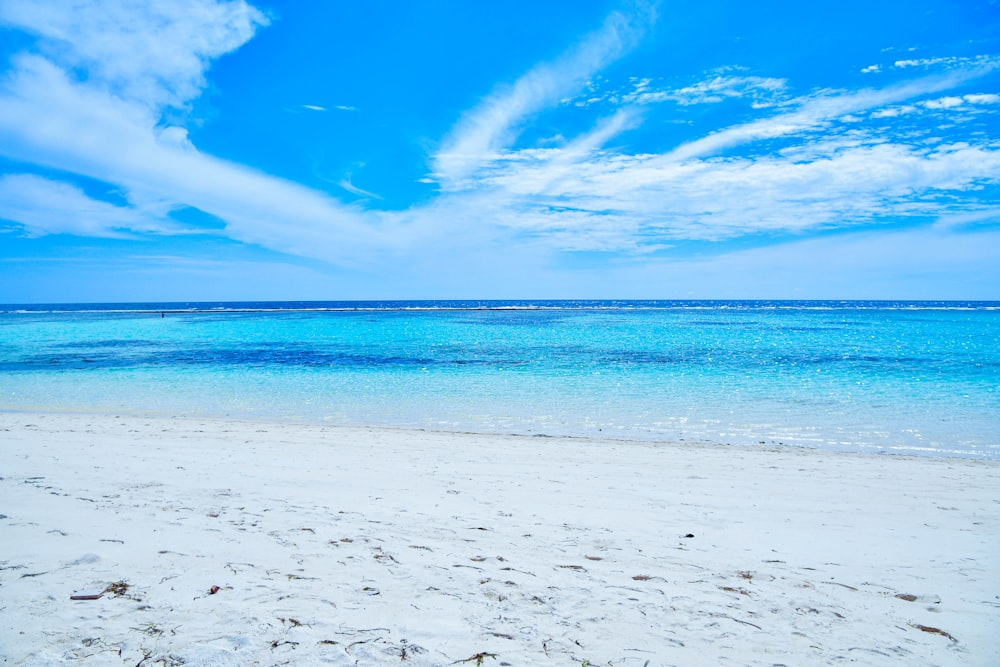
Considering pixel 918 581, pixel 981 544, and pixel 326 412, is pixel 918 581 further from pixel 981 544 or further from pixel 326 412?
pixel 326 412

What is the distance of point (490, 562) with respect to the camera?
13.7ft

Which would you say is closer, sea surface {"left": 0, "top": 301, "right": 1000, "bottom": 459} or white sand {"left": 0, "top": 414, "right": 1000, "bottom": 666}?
white sand {"left": 0, "top": 414, "right": 1000, "bottom": 666}

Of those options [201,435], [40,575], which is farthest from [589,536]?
[201,435]

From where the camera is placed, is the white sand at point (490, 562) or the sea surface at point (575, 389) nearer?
the white sand at point (490, 562)

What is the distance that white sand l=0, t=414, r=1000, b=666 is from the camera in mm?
3117

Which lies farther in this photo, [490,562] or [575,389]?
[575,389]

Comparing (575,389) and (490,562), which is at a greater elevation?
(490,562)

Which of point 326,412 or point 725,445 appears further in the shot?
point 326,412

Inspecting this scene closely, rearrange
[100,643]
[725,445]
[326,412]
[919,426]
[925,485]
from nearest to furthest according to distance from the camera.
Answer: [100,643], [925,485], [725,445], [919,426], [326,412]

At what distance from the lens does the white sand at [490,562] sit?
3.12 meters

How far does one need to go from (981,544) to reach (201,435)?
35.3ft

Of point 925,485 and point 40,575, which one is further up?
point 40,575

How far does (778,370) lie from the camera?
60.3 ft

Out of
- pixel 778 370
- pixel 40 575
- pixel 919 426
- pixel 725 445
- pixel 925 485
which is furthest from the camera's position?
pixel 778 370
